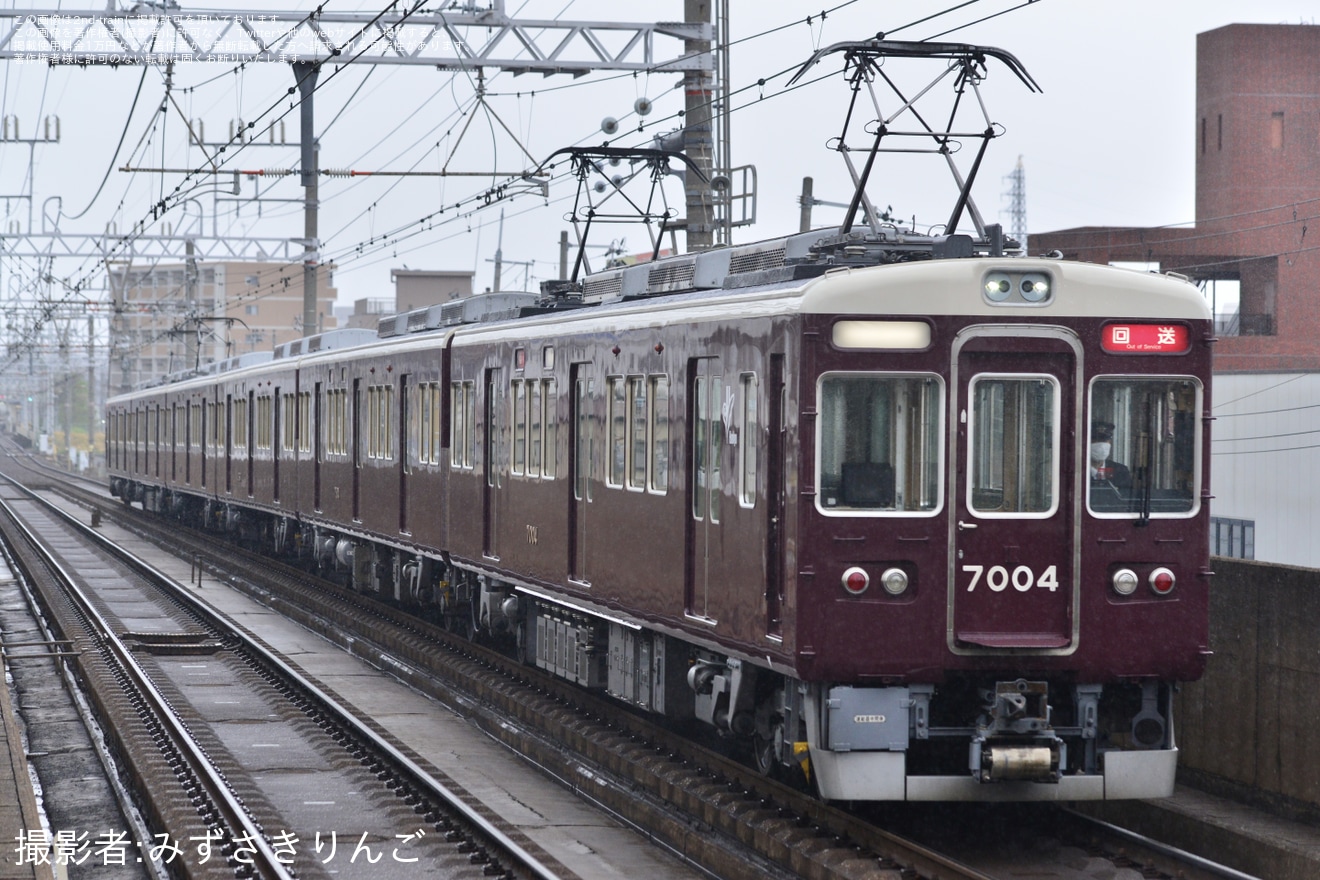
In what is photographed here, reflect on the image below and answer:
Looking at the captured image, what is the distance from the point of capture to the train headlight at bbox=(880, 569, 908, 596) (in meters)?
8.72

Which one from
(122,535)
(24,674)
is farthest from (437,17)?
(122,535)

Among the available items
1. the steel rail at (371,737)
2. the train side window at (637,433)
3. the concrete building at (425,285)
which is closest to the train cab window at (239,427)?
the steel rail at (371,737)

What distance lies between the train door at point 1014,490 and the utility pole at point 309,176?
13.2 m

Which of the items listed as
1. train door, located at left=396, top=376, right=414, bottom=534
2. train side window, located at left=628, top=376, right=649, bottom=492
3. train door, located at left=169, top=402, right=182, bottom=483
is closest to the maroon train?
train side window, located at left=628, top=376, right=649, bottom=492

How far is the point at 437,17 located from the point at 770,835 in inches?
502

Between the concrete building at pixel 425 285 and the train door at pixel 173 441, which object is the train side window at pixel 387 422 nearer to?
the train door at pixel 173 441

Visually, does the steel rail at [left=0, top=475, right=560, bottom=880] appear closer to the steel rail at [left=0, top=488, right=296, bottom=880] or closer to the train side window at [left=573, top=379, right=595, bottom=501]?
the steel rail at [left=0, top=488, right=296, bottom=880]

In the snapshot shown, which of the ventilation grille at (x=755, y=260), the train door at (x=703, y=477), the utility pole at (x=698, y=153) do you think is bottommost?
the train door at (x=703, y=477)

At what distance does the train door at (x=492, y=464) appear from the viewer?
48.9ft

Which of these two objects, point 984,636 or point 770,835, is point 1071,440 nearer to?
point 984,636

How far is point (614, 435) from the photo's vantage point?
39.1ft

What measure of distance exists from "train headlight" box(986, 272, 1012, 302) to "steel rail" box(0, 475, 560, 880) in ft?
11.2

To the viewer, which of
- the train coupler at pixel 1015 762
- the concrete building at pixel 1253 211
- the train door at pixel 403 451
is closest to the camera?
the train coupler at pixel 1015 762

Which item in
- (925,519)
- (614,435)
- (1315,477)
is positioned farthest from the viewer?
(1315,477)
